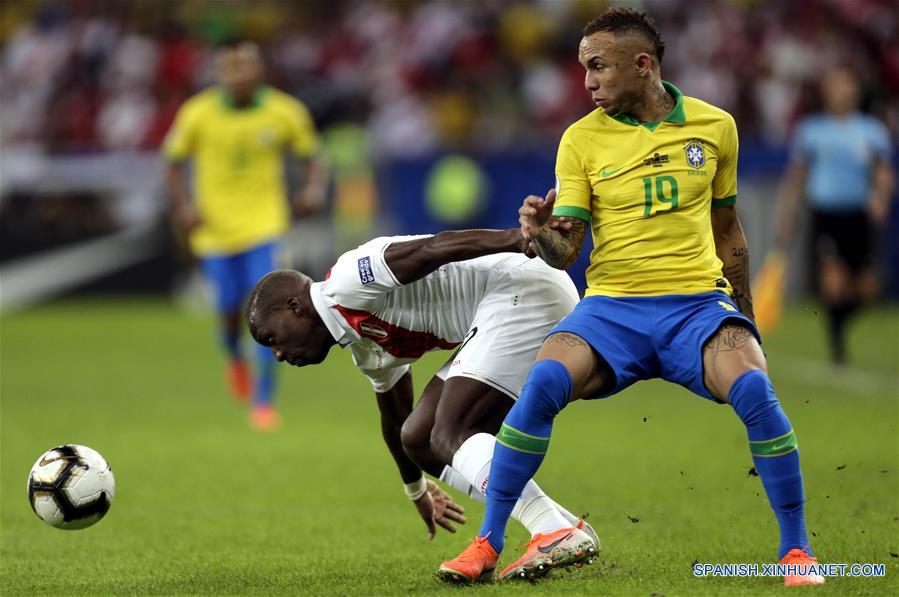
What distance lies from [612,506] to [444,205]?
496 inches

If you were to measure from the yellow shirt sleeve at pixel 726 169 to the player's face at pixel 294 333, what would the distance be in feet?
5.24

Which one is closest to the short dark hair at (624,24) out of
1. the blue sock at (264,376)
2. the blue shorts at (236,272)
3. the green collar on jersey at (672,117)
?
the green collar on jersey at (672,117)

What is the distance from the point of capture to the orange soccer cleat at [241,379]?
11.5 meters

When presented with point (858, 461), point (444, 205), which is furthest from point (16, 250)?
point (858, 461)

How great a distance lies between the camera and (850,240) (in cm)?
1370

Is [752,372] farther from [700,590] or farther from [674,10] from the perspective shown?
[674,10]

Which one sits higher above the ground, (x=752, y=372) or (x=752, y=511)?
(x=752, y=372)

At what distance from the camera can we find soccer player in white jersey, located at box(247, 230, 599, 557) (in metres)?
5.30

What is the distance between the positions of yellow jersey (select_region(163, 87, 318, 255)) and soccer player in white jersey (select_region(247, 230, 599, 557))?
209 inches

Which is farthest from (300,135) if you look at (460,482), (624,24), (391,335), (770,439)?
(770,439)

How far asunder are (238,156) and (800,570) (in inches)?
281

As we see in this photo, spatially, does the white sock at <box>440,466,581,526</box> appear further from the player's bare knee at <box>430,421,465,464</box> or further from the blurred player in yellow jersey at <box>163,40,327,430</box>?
the blurred player in yellow jersey at <box>163,40,327,430</box>

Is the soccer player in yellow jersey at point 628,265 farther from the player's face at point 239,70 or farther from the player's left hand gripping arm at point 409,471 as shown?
the player's face at point 239,70

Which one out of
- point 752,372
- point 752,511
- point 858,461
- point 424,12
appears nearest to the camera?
point 752,372
